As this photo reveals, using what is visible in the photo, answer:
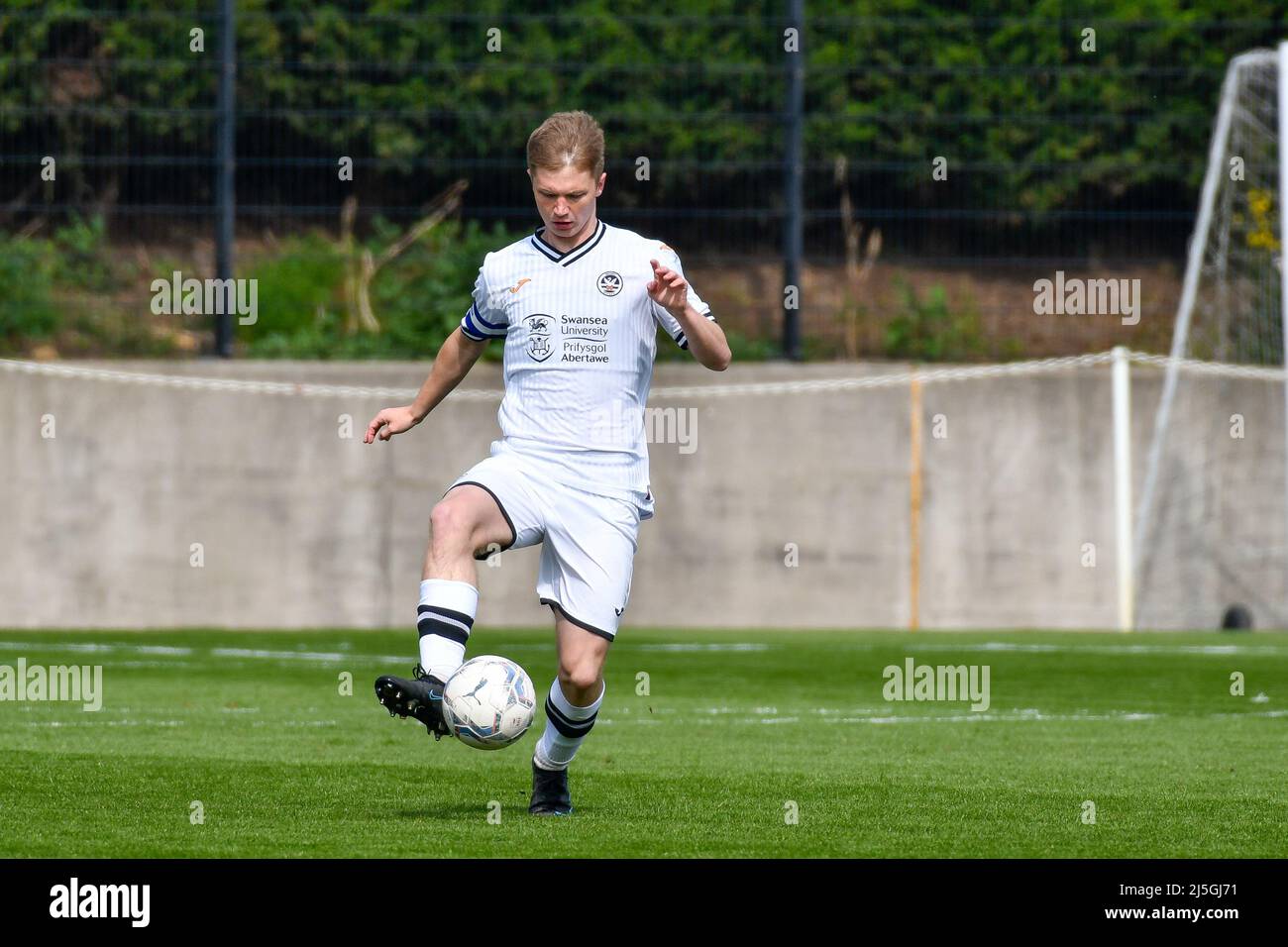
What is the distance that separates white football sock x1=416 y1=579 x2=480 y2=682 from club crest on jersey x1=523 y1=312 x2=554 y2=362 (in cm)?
78

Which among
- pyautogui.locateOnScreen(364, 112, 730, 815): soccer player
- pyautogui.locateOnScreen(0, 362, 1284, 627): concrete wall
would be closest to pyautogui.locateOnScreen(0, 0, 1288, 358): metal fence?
pyautogui.locateOnScreen(0, 362, 1284, 627): concrete wall

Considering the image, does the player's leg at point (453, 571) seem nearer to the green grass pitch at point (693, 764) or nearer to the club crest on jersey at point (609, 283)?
the green grass pitch at point (693, 764)

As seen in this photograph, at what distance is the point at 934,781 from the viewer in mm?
7109

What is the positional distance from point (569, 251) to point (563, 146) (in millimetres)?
359

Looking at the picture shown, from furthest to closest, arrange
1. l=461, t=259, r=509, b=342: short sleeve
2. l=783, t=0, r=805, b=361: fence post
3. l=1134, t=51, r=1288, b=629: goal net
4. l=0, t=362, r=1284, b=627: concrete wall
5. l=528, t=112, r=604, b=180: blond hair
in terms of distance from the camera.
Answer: l=783, t=0, r=805, b=361: fence post < l=1134, t=51, r=1288, b=629: goal net < l=0, t=362, r=1284, b=627: concrete wall < l=461, t=259, r=509, b=342: short sleeve < l=528, t=112, r=604, b=180: blond hair

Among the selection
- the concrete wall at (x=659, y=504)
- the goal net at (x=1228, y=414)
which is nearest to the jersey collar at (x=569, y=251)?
the concrete wall at (x=659, y=504)

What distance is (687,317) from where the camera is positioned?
6043 mm

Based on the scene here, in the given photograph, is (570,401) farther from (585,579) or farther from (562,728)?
(562,728)

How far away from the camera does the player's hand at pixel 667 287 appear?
19.4 ft

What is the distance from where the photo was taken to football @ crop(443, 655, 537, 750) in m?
5.53

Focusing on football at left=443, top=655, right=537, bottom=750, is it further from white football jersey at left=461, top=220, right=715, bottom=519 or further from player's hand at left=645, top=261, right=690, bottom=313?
player's hand at left=645, top=261, right=690, bottom=313

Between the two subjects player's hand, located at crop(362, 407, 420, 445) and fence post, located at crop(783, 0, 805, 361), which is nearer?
player's hand, located at crop(362, 407, 420, 445)

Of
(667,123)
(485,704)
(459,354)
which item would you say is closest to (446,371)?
(459,354)
